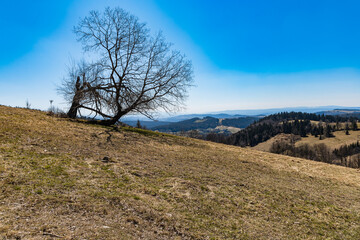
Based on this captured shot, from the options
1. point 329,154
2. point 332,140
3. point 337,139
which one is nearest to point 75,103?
point 329,154

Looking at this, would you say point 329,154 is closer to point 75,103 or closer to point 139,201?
point 75,103

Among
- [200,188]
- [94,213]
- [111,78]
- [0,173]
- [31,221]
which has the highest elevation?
[111,78]

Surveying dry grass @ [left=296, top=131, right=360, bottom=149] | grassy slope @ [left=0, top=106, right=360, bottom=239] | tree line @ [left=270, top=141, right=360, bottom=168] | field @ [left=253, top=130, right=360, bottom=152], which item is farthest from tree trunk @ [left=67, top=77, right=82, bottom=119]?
dry grass @ [left=296, top=131, right=360, bottom=149]

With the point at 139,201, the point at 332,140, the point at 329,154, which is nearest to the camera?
the point at 139,201

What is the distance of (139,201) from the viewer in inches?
272

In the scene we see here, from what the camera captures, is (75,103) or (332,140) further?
(332,140)

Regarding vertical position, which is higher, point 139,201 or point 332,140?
point 139,201

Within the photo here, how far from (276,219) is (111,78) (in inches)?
873

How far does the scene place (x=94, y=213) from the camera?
561cm

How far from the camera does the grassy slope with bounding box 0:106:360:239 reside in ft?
16.6

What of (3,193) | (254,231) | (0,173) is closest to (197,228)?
(254,231)

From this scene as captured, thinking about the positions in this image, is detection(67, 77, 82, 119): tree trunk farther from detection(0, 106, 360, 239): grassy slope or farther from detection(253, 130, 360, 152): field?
detection(253, 130, 360, 152): field

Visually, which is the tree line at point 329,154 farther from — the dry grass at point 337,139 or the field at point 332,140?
the field at point 332,140

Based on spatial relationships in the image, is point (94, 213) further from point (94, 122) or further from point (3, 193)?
point (94, 122)
